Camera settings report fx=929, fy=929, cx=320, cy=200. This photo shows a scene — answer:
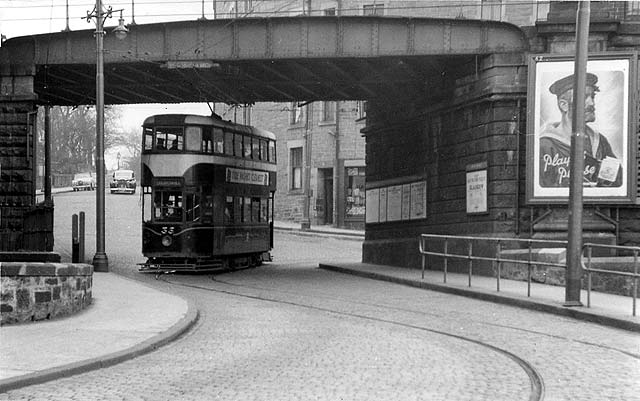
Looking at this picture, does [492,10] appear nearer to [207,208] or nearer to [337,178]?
[207,208]

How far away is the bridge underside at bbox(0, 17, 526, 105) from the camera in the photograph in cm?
2538

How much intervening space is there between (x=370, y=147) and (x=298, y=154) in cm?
2373

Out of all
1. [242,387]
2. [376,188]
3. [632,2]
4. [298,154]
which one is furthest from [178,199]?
[298,154]

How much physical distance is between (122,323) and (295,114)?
43871mm

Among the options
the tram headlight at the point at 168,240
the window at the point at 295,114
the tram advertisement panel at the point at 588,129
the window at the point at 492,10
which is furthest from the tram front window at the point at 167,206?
the window at the point at 295,114

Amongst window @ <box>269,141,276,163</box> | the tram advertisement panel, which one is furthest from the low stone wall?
window @ <box>269,141,276,163</box>

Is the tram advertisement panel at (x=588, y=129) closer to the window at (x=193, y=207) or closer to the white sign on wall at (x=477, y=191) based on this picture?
the white sign on wall at (x=477, y=191)

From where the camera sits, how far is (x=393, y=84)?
29969 millimetres

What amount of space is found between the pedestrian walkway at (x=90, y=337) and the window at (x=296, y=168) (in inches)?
1538

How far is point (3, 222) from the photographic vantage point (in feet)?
90.7

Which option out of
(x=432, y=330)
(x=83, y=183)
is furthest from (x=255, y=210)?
(x=83, y=183)

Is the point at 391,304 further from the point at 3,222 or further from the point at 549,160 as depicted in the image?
the point at 3,222

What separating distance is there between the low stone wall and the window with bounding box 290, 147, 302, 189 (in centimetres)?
4210

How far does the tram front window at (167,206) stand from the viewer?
2735 cm
